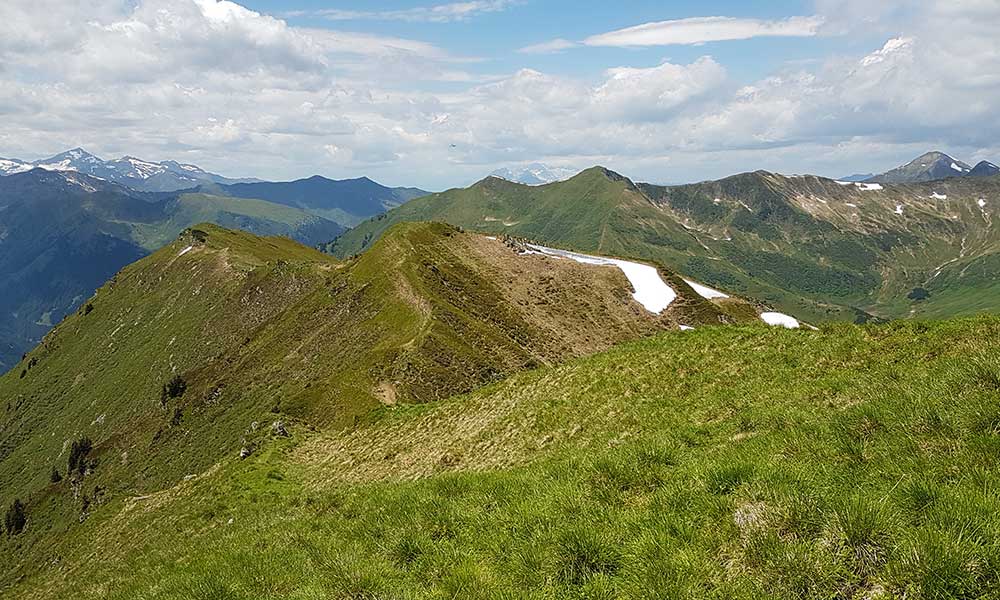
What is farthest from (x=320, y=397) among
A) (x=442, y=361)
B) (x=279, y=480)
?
(x=279, y=480)

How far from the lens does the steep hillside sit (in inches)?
2400

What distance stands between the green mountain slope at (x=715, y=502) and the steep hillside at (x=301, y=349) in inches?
1488

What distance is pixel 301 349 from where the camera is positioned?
79.9 meters

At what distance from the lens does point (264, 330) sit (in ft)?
320

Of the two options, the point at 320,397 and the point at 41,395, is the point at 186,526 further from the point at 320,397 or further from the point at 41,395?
the point at 41,395

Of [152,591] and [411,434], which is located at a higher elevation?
[152,591]

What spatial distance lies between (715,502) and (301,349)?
79.5m

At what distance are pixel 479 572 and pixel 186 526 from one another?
28579 mm

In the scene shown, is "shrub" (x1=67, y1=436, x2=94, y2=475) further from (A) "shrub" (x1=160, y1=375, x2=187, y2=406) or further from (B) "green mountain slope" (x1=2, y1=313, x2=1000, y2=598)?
(B) "green mountain slope" (x1=2, y1=313, x2=1000, y2=598)

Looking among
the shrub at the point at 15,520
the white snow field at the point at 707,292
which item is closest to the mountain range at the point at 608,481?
the white snow field at the point at 707,292

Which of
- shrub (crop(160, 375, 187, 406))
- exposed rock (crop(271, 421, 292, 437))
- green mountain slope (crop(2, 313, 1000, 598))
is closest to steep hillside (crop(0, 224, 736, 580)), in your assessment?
shrub (crop(160, 375, 187, 406))

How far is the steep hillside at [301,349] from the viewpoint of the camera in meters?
61.0

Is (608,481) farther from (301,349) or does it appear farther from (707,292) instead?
(707,292)

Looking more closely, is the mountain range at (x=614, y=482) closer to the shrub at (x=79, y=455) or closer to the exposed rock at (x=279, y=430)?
the exposed rock at (x=279, y=430)
